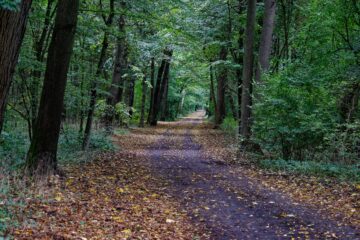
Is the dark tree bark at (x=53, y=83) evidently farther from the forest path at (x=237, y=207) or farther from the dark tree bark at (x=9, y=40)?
the dark tree bark at (x=9, y=40)

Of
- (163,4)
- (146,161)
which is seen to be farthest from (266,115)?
(163,4)

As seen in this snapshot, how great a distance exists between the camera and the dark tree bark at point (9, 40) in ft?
15.2

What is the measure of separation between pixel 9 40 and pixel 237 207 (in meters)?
5.04

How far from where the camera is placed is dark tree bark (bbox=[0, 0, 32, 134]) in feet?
15.2

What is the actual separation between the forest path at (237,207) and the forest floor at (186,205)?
16 mm

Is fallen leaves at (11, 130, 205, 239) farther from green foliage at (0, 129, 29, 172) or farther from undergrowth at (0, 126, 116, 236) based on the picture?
green foliage at (0, 129, 29, 172)

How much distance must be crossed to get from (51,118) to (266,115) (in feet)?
22.8

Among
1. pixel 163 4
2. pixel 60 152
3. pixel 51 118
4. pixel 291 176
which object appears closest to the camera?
pixel 51 118

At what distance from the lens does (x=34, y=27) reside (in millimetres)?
11312

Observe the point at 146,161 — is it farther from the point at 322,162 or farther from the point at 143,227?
the point at 143,227

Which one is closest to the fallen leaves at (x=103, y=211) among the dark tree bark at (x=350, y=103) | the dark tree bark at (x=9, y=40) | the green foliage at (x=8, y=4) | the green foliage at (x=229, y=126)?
the dark tree bark at (x=9, y=40)

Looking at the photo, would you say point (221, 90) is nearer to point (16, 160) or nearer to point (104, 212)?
point (16, 160)

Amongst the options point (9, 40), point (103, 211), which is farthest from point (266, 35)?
point (9, 40)

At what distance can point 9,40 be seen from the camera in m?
4.69
